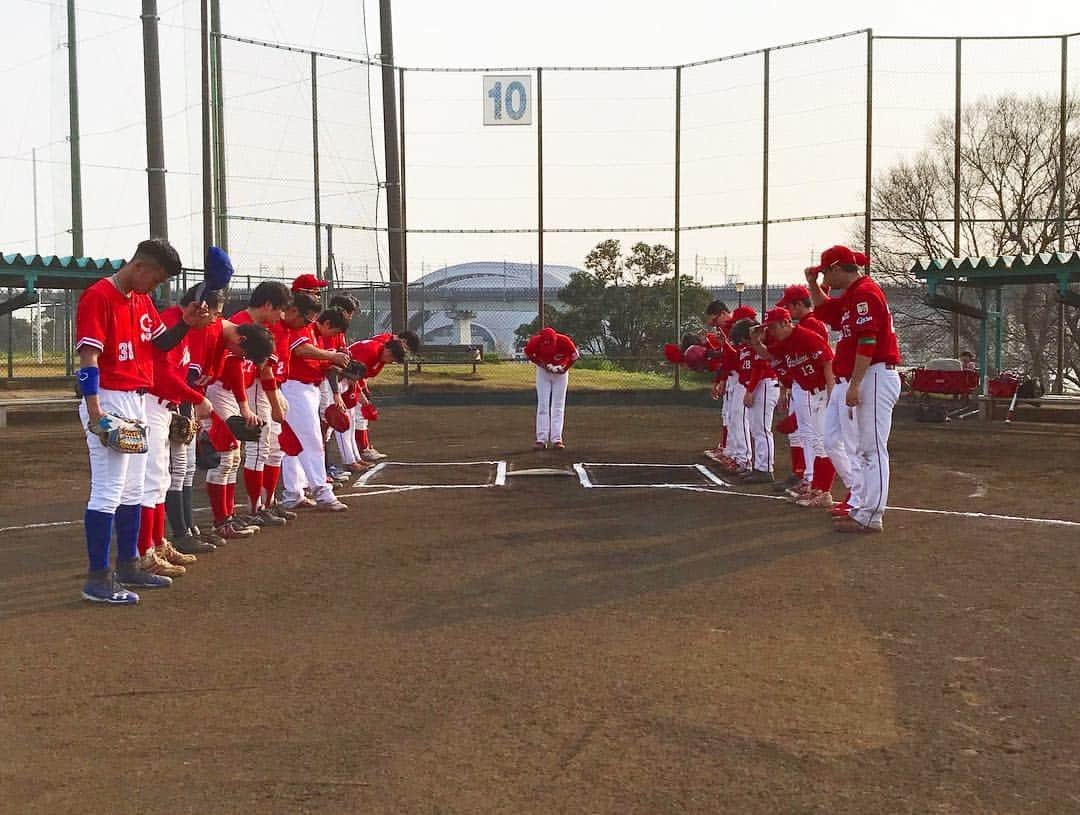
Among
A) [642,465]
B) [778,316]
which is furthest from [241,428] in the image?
[642,465]

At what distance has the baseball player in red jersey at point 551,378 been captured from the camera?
48.2 ft

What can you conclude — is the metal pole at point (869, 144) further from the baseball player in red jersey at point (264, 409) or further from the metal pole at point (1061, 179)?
the baseball player in red jersey at point (264, 409)

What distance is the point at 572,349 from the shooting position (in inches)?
581

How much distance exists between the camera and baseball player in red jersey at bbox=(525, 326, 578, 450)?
48.2 ft

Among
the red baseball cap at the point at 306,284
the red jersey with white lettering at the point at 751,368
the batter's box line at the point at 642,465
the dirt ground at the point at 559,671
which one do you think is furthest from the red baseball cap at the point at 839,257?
the red baseball cap at the point at 306,284

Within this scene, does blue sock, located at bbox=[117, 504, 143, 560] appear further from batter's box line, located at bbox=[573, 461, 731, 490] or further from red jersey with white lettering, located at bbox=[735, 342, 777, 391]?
red jersey with white lettering, located at bbox=[735, 342, 777, 391]

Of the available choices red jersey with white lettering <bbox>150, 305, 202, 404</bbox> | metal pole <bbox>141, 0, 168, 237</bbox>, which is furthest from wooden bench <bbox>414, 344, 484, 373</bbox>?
red jersey with white lettering <bbox>150, 305, 202, 404</bbox>

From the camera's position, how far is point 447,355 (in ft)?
90.2

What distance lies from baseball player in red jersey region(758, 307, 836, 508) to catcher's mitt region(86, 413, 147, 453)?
5561 millimetres

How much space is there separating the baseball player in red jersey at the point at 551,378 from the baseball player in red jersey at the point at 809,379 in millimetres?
4890

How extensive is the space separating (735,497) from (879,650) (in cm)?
529

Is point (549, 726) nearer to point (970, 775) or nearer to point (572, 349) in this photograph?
point (970, 775)

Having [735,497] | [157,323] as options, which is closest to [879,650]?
[157,323]

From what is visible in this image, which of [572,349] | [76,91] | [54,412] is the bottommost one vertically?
[54,412]
